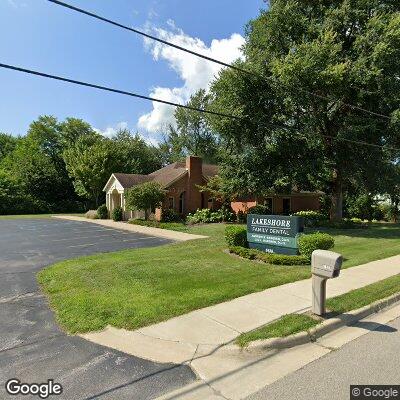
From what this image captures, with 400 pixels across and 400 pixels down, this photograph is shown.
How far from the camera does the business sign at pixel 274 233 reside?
39.4ft

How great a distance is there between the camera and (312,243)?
1173cm

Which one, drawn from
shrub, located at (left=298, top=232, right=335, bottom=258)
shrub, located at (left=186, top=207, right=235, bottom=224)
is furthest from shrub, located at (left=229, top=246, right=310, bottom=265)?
shrub, located at (left=186, top=207, right=235, bottom=224)

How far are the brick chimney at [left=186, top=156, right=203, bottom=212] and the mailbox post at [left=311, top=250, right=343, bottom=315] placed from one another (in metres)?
24.6

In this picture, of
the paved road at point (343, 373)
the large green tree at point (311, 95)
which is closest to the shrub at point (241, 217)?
the large green tree at point (311, 95)

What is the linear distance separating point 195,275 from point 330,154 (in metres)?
17.6

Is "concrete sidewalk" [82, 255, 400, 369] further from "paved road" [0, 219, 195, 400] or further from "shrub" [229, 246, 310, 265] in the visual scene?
"shrub" [229, 246, 310, 265]

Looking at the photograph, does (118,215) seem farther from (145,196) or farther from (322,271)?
(322,271)

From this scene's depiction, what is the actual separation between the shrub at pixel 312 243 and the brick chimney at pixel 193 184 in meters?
19.6

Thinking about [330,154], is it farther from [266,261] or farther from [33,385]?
[33,385]

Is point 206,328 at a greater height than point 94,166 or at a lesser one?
lesser

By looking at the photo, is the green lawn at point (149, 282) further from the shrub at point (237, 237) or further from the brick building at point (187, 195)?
the brick building at point (187, 195)

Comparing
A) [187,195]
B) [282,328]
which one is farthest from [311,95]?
[282,328]

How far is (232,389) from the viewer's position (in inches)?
174

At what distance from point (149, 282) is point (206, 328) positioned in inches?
125
